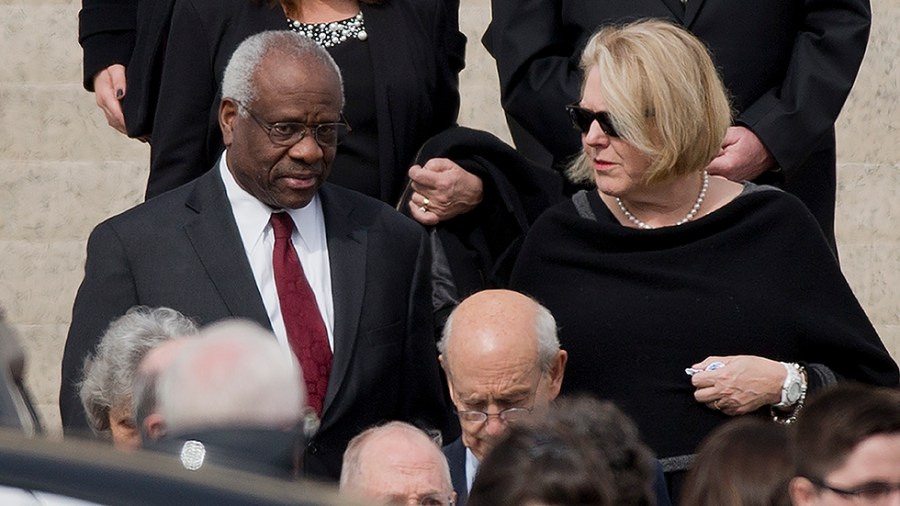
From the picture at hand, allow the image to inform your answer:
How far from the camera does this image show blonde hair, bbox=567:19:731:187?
4.65 m

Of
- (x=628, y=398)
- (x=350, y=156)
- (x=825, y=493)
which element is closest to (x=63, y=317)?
(x=350, y=156)

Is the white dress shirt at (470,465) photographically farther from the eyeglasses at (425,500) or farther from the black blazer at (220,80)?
the black blazer at (220,80)

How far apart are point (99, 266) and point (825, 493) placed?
1.83 meters

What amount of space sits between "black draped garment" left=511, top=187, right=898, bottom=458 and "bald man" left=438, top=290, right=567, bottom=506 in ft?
0.68

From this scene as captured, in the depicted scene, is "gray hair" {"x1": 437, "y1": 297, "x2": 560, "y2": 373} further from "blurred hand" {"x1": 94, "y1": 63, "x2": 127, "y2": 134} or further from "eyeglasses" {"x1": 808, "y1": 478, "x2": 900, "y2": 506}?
"blurred hand" {"x1": 94, "y1": 63, "x2": 127, "y2": 134}

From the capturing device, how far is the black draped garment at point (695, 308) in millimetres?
4621

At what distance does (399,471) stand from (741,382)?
900mm

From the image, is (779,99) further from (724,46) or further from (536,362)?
(536,362)

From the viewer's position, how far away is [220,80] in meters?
5.32

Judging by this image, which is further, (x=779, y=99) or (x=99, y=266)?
(x=779, y=99)

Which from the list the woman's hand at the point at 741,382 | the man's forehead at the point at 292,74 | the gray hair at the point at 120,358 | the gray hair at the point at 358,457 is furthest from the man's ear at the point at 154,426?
the woman's hand at the point at 741,382

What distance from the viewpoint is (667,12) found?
5.48 metres

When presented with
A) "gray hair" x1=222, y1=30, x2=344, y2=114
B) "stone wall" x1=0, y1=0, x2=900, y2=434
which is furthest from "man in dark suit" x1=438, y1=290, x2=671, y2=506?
"stone wall" x1=0, y1=0, x2=900, y2=434

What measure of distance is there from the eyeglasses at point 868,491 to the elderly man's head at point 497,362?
3.18 ft
